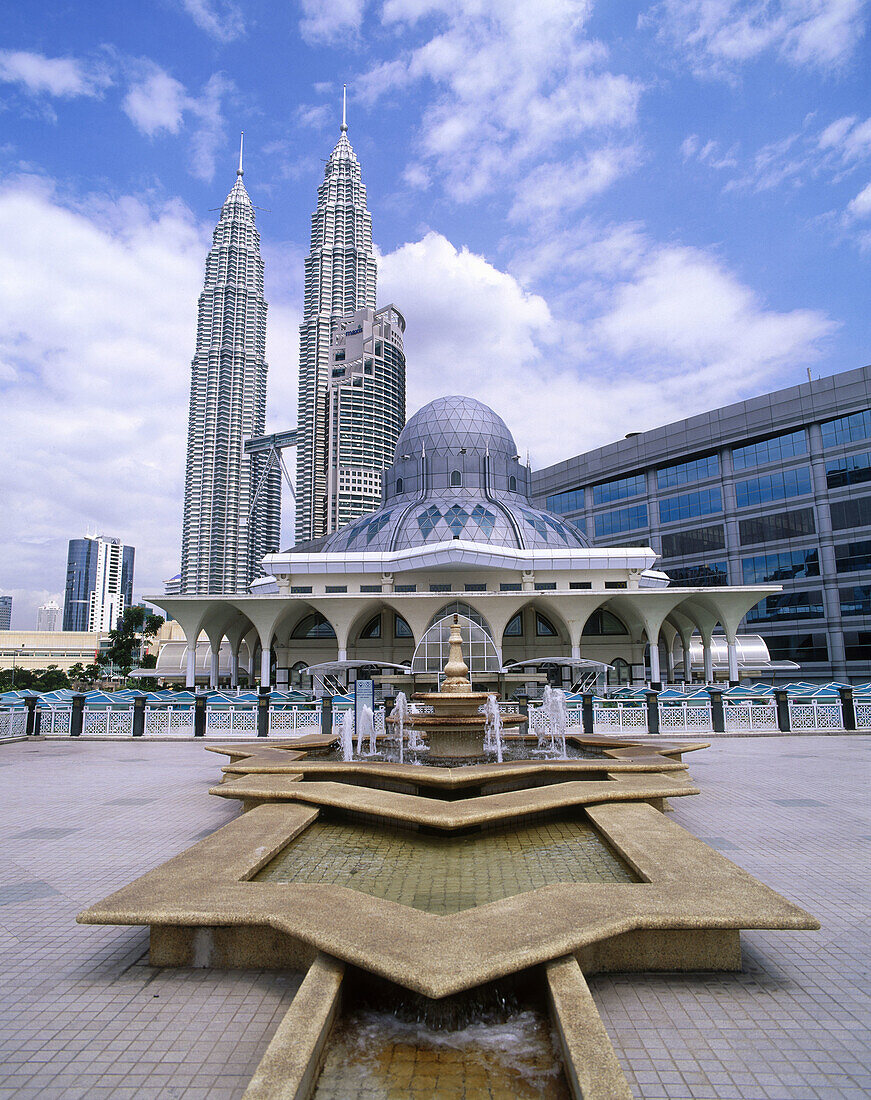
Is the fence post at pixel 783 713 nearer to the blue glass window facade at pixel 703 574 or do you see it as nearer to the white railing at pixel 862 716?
the white railing at pixel 862 716

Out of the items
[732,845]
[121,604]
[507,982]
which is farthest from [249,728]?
[121,604]

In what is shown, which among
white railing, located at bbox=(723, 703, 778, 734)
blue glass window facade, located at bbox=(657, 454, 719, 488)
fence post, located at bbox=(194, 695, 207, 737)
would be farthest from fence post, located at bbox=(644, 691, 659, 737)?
blue glass window facade, located at bbox=(657, 454, 719, 488)

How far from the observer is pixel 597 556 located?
38.9 m

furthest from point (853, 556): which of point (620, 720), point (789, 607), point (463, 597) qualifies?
point (620, 720)

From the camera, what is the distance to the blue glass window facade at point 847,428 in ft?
147

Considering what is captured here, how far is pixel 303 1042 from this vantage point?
312 centimetres

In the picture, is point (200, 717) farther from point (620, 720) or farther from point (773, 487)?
point (773, 487)

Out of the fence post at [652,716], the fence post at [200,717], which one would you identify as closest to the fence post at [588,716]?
the fence post at [652,716]

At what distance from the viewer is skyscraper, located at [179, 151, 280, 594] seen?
116 m

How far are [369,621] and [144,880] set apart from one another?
38.9 meters

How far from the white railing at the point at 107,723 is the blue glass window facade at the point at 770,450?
1830 inches

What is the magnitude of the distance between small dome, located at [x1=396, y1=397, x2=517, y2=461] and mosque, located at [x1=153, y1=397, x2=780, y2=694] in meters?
0.10

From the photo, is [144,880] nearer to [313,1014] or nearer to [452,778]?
[313,1014]

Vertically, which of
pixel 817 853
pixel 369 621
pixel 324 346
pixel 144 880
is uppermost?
pixel 324 346
